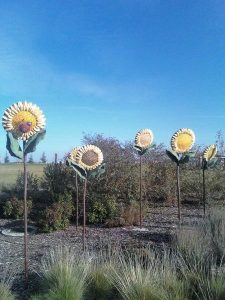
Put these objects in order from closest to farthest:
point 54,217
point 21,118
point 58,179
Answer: point 21,118 < point 54,217 < point 58,179

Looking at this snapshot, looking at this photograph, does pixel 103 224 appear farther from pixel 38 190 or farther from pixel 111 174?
pixel 38 190

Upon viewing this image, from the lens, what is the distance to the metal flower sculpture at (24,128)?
5.79 metres

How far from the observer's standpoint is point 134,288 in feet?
15.7

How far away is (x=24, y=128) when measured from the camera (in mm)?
5809

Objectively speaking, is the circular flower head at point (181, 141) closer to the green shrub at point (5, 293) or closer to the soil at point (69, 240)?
the soil at point (69, 240)

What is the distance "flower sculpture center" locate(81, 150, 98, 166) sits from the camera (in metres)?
7.75

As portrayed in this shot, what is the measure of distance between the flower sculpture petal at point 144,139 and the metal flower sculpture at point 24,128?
551 cm

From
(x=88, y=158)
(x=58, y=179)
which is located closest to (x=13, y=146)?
(x=88, y=158)

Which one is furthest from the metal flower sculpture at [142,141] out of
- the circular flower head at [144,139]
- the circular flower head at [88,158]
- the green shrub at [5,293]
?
the green shrub at [5,293]

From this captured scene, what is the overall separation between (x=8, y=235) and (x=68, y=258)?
5.18 meters

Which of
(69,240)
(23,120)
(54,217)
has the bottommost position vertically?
(69,240)

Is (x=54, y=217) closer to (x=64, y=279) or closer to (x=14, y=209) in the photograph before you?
Answer: (x=14, y=209)

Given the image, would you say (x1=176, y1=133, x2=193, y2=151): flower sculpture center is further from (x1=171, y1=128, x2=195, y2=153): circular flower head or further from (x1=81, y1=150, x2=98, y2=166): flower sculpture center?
(x1=81, y1=150, x2=98, y2=166): flower sculpture center

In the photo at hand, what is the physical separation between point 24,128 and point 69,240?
423cm
